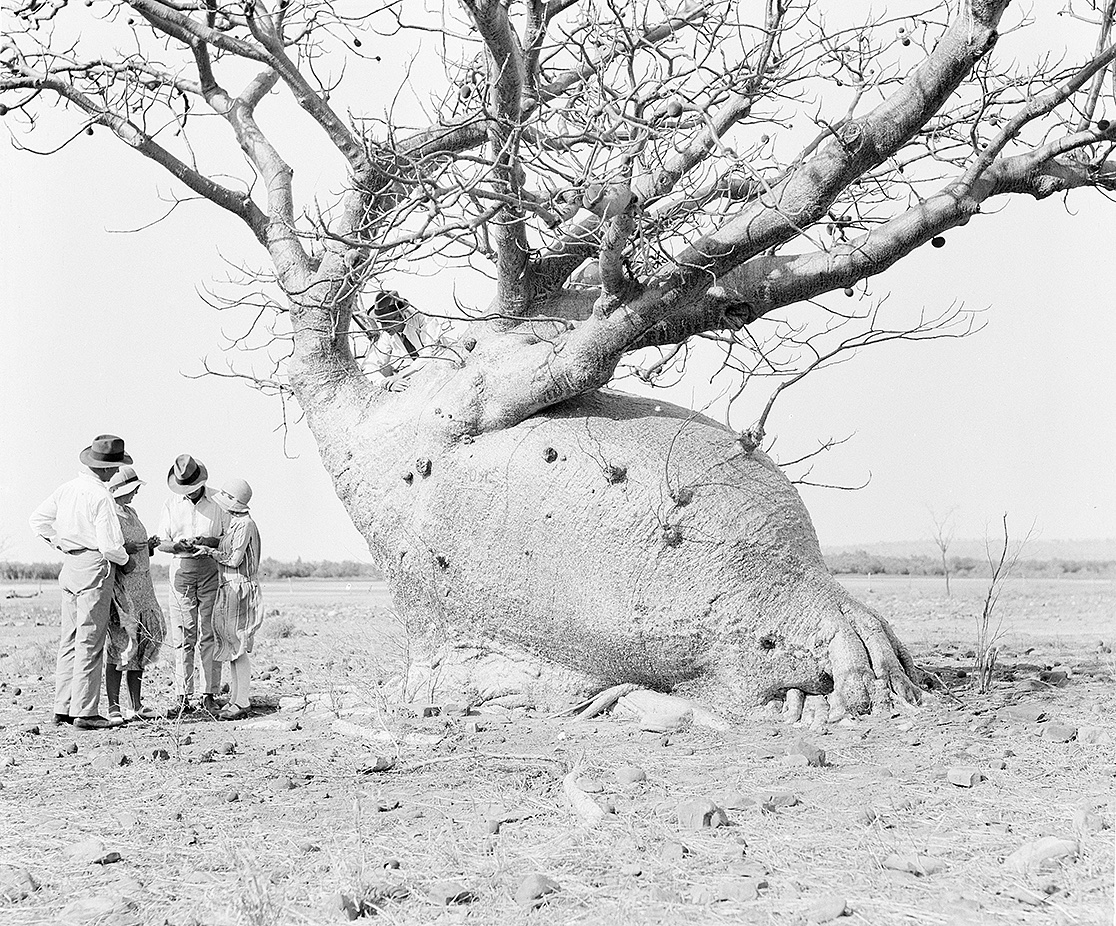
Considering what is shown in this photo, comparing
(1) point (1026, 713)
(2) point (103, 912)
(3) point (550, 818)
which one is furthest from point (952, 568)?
(2) point (103, 912)

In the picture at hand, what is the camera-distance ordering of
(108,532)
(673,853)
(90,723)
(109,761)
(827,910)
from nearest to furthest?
(827,910), (673,853), (109,761), (90,723), (108,532)

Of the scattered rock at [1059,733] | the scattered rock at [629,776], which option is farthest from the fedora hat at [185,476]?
the scattered rock at [1059,733]

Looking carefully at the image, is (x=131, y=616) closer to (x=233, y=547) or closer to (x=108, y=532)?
(x=108, y=532)

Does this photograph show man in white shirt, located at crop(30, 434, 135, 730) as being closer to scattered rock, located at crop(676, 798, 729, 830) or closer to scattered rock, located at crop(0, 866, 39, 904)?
scattered rock, located at crop(0, 866, 39, 904)

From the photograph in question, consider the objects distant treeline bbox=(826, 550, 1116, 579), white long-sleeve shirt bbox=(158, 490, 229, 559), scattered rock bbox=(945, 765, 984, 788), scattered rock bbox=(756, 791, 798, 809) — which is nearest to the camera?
scattered rock bbox=(756, 791, 798, 809)

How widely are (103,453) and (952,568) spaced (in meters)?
28.7

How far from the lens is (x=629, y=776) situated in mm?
4516

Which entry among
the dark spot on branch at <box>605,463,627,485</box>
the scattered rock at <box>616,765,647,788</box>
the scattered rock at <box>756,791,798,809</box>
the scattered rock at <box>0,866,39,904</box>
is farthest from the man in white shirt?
the scattered rock at <box>756,791,798,809</box>

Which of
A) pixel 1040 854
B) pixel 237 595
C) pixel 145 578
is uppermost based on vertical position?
pixel 145 578

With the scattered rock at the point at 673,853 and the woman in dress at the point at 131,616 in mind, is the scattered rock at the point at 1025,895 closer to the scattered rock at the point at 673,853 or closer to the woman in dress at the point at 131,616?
the scattered rock at the point at 673,853

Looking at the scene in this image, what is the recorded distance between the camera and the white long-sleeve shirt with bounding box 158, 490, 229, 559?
6785mm

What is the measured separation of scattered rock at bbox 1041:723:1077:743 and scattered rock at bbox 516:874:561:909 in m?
3.10

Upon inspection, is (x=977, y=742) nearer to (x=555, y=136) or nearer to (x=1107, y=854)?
(x=1107, y=854)

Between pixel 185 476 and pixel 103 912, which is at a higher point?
pixel 185 476
